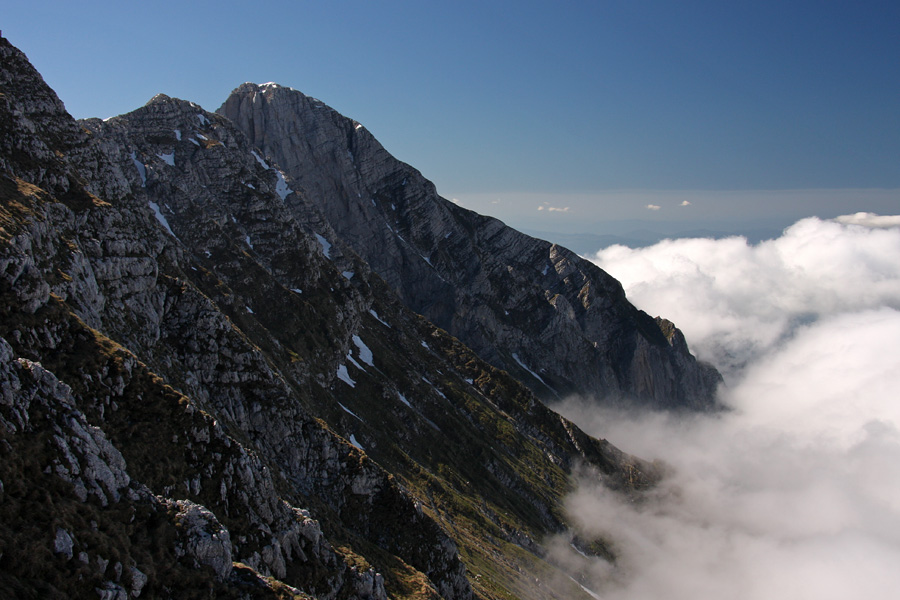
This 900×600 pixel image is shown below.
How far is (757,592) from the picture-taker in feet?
577

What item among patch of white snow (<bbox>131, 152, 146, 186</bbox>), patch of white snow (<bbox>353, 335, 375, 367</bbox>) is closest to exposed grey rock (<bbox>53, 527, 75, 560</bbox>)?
patch of white snow (<bbox>353, 335, 375, 367</bbox>)

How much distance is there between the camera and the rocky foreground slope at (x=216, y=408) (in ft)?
91.2

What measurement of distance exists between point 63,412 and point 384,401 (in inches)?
3637

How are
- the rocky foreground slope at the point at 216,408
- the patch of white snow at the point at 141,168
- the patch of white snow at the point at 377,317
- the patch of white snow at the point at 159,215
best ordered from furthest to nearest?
the patch of white snow at the point at 377,317, the patch of white snow at the point at 141,168, the patch of white snow at the point at 159,215, the rocky foreground slope at the point at 216,408

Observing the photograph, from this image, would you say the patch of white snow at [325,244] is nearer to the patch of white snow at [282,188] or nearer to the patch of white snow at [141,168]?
the patch of white snow at [282,188]

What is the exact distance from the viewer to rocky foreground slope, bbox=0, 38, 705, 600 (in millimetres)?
27812

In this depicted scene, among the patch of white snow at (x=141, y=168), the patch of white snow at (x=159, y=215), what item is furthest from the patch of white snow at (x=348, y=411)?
the patch of white snow at (x=141, y=168)

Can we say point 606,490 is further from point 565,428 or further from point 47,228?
point 47,228

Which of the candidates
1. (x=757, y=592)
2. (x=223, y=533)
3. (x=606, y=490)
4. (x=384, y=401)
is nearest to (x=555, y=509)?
(x=606, y=490)

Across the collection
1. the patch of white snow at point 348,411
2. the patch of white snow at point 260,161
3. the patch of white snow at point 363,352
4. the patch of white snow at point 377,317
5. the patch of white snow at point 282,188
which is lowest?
the patch of white snow at point 348,411

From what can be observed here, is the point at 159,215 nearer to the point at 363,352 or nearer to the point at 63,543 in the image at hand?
the point at 363,352

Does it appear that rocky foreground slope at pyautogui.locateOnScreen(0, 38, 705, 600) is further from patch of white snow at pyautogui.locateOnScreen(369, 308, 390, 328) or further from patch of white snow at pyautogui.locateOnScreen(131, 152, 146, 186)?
patch of white snow at pyautogui.locateOnScreen(369, 308, 390, 328)

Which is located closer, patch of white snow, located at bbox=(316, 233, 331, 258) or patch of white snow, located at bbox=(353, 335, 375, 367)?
patch of white snow, located at bbox=(353, 335, 375, 367)

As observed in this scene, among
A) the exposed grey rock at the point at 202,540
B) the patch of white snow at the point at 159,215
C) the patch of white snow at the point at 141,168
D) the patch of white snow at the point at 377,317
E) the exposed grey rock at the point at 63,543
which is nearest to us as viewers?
the exposed grey rock at the point at 63,543
